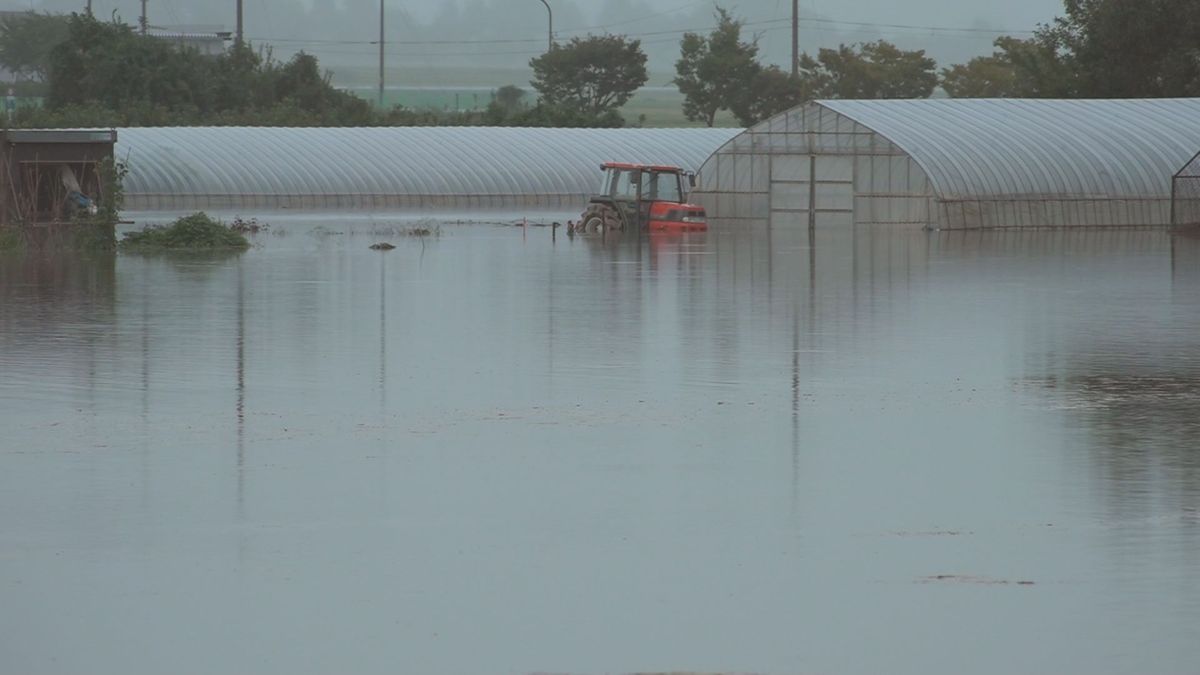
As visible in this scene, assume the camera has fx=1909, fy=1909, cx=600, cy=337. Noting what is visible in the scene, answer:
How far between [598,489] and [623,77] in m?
104

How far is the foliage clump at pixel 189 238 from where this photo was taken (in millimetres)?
38500

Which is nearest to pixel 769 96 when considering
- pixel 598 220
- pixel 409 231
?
pixel 598 220

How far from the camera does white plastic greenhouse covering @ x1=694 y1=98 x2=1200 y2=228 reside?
51.3 m

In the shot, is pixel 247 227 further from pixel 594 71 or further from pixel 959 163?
pixel 594 71

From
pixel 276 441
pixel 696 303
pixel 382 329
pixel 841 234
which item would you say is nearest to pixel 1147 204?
pixel 841 234

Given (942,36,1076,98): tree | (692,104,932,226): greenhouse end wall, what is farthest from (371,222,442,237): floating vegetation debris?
(942,36,1076,98): tree

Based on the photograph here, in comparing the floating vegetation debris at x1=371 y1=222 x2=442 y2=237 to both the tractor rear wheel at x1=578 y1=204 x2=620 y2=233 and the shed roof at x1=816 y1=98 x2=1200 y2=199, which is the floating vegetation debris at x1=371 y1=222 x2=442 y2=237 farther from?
the shed roof at x1=816 y1=98 x2=1200 y2=199

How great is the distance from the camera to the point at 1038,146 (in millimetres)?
52625

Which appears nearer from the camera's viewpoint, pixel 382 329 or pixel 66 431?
pixel 66 431

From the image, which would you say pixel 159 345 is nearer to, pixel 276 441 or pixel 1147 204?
pixel 276 441

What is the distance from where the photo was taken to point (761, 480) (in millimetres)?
11125

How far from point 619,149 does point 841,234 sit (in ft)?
63.8

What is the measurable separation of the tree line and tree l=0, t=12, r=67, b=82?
5551 centimetres

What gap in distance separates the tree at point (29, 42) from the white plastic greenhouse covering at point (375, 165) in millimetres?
99684
